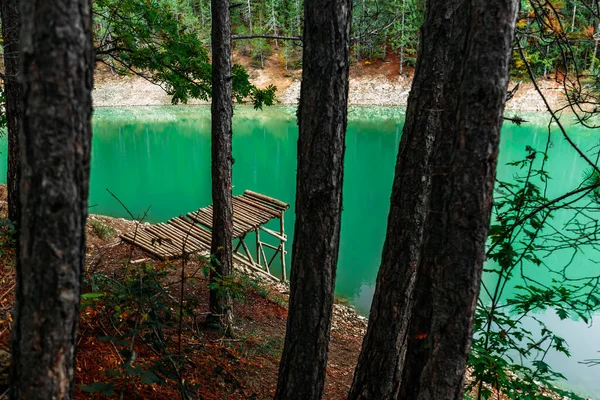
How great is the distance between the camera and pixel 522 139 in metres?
27.9

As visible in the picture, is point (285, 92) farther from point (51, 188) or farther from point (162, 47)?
point (51, 188)

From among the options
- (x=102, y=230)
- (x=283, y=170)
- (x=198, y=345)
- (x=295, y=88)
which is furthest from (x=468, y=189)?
(x=295, y=88)

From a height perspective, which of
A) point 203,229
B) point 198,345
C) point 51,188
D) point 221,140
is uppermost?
point 51,188

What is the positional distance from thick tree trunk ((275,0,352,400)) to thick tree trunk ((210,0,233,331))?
2004 millimetres

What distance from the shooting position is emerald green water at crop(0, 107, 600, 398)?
1221 cm

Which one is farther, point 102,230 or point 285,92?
point 285,92

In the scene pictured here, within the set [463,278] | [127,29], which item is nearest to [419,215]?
[463,278]

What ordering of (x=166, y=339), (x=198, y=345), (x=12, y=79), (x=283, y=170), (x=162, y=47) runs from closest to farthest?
(x=166, y=339), (x=198, y=345), (x=12, y=79), (x=162, y=47), (x=283, y=170)

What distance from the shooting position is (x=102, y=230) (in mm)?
10688

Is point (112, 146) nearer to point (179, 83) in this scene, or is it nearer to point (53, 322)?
point (179, 83)

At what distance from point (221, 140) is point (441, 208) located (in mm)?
3276

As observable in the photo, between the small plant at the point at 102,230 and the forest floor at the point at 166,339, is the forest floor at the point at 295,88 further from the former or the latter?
the forest floor at the point at 166,339

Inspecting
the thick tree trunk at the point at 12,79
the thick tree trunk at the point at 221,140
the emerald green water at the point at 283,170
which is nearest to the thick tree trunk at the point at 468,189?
the thick tree trunk at the point at 221,140

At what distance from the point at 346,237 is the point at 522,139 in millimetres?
18080
